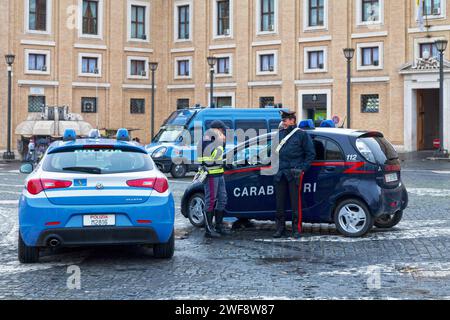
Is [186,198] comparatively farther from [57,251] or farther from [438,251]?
[438,251]

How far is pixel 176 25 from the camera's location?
52.2 meters

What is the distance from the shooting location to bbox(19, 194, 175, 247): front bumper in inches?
362

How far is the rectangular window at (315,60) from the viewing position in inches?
1827

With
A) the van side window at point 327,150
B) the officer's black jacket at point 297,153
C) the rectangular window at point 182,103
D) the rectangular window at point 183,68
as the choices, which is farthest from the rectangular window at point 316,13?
the officer's black jacket at point 297,153

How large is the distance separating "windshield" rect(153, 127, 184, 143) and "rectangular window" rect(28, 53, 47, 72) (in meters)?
20.9

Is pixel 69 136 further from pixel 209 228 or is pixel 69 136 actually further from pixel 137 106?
pixel 137 106

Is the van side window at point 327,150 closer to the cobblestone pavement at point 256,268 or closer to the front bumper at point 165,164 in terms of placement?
the cobblestone pavement at point 256,268

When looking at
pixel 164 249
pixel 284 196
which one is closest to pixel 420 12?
pixel 284 196

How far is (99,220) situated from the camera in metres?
9.29

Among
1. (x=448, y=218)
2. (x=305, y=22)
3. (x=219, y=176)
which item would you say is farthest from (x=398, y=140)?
(x=219, y=176)

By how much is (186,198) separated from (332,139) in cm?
289

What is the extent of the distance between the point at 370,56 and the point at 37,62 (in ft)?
66.5

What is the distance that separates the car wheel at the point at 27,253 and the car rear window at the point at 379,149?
5.24 metres

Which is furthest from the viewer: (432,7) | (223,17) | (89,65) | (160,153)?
(223,17)
